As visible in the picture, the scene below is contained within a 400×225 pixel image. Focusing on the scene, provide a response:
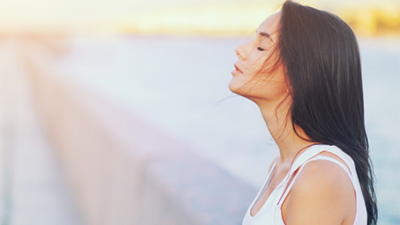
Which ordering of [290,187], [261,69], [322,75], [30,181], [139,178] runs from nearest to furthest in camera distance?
[290,187] < [322,75] < [261,69] < [139,178] < [30,181]

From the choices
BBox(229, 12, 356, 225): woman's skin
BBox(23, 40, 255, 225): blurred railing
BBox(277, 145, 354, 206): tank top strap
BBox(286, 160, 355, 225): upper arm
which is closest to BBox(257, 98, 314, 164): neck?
BBox(229, 12, 356, 225): woman's skin

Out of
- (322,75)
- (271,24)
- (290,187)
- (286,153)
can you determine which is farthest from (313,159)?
(271,24)

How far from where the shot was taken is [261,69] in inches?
82.0

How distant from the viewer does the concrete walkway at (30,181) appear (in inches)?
235

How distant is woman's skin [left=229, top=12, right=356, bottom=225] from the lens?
1705mm

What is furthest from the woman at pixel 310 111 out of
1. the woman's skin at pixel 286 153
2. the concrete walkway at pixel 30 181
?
the concrete walkway at pixel 30 181

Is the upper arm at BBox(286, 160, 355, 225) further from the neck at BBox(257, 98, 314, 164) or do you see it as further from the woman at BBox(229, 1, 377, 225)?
the neck at BBox(257, 98, 314, 164)

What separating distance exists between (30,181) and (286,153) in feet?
18.7

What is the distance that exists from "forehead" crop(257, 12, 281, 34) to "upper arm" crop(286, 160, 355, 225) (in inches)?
21.9

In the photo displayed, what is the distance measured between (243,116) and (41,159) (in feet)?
58.5

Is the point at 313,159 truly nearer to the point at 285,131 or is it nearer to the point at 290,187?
the point at 290,187

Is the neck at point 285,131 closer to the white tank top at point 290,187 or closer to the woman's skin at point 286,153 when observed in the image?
the woman's skin at point 286,153

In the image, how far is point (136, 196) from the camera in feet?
12.1

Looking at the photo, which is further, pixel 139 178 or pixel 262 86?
pixel 139 178
